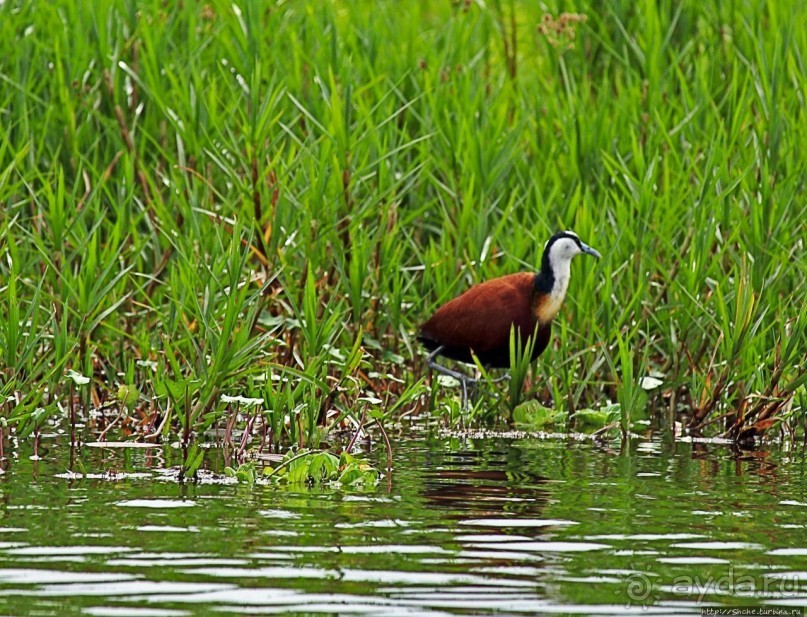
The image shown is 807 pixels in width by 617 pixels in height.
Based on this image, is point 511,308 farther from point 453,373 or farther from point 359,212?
point 359,212

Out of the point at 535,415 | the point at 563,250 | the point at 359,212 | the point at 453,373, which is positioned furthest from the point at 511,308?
the point at 359,212

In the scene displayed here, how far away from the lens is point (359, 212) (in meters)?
8.12

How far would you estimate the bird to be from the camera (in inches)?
310

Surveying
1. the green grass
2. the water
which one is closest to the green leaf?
the green grass

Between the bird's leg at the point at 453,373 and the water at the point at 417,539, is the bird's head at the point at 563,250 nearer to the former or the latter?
the bird's leg at the point at 453,373

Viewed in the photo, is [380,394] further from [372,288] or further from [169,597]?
[169,597]

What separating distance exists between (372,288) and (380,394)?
24.0 inches

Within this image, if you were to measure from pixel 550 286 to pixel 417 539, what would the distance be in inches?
123

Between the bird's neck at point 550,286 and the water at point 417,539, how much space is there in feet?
4.14

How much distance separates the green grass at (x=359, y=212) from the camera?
720 cm

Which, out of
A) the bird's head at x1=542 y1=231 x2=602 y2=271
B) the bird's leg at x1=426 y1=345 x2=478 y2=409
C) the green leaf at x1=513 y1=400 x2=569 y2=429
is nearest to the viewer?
the green leaf at x1=513 y1=400 x2=569 y2=429

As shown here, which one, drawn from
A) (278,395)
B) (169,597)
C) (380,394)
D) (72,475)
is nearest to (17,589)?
(169,597)

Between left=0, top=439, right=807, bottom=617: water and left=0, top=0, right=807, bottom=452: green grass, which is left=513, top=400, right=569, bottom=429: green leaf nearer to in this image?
left=0, top=0, right=807, bottom=452: green grass

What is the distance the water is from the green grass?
0.66 m
